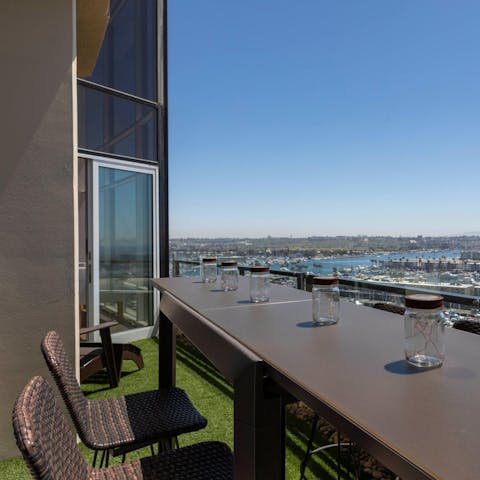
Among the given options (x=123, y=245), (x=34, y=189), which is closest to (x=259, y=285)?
(x=34, y=189)

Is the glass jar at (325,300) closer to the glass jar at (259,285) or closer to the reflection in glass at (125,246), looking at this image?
the glass jar at (259,285)

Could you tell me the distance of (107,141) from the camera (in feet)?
16.5

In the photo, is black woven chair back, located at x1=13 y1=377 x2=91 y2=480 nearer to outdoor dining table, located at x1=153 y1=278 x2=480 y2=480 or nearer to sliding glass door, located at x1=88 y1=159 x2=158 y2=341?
outdoor dining table, located at x1=153 y1=278 x2=480 y2=480

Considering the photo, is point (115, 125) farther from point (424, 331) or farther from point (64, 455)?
point (424, 331)

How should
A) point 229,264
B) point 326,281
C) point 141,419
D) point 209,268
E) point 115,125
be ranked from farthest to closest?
point 115,125 → point 209,268 → point 229,264 → point 141,419 → point 326,281

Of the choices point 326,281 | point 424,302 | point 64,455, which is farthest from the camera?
point 326,281

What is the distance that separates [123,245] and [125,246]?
3 centimetres

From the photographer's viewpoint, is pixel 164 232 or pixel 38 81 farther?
pixel 164 232

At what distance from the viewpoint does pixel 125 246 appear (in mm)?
5340

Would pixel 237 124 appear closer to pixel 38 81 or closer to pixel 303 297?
pixel 38 81

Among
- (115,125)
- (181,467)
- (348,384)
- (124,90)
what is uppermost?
(124,90)

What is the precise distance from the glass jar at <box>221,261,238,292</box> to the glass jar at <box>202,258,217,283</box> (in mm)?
300

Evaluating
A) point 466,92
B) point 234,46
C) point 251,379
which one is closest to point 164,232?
point 234,46

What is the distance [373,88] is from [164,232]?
6.14m
